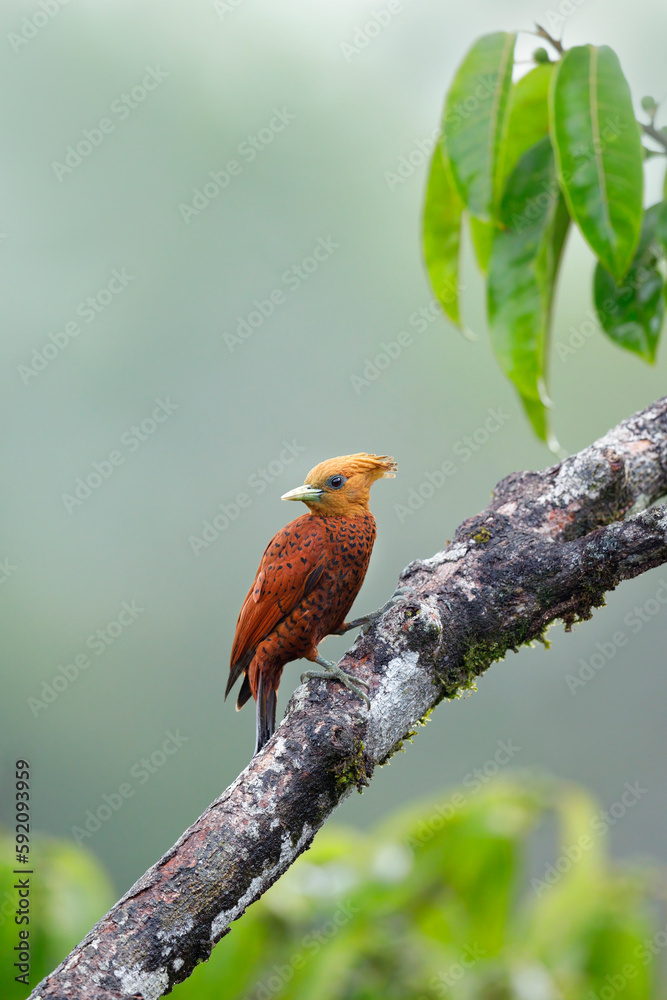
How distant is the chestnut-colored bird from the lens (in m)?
1.96

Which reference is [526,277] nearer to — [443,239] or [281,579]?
[443,239]

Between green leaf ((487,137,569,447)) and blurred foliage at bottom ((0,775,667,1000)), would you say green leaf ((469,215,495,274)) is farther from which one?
blurred foliage at bottom ((0,775,667,1000))

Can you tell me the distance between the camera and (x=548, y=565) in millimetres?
1721

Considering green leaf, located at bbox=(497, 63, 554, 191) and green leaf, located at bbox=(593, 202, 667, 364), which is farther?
green leaf, located at bbox=(593, 202, 667, 364)

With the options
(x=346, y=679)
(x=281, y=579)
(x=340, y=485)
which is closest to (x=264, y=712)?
(x=281, y=579)

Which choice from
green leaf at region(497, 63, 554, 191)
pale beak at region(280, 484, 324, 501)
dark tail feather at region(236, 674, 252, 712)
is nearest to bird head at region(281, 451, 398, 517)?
pale beak at region(280, 484, 324, 501)

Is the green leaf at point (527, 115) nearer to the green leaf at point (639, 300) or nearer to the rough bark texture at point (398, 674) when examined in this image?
the green leaf at point (639, 300)

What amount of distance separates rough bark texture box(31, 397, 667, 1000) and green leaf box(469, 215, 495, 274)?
1.87ft

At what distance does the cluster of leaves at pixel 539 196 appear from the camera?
5.67ft

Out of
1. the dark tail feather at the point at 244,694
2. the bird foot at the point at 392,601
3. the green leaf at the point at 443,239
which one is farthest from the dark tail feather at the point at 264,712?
the green leaf at the point at 443,239

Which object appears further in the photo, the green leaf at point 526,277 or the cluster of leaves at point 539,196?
the green leaf at point 526,277

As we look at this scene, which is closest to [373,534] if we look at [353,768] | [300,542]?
[300,542]

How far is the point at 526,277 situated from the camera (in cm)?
196

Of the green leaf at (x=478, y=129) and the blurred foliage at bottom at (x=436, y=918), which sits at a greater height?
the green leaf at (x=478, y=129)
